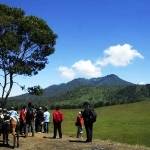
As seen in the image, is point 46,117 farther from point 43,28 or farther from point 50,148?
point 43,28

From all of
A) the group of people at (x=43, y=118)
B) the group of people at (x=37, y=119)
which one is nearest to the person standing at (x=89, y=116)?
the group of people at (x=43, y=118)

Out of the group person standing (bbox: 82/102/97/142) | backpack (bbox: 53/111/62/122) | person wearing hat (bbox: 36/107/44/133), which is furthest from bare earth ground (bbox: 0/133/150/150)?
person wearing hat (bbox: 36/107/44/133)

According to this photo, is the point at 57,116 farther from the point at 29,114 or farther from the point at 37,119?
the point at 37,119

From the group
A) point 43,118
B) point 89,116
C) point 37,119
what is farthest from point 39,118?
point 89,116

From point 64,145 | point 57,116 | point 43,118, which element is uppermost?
point 43,118

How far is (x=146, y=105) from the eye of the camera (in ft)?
409

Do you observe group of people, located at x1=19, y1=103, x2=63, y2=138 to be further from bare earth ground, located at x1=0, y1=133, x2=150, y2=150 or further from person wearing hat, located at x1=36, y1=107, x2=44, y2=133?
bare earth ground, located at x1=0, y1=133, x2=150, y2=150

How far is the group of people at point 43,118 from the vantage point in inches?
1201

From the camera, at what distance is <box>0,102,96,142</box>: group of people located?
30.5 m

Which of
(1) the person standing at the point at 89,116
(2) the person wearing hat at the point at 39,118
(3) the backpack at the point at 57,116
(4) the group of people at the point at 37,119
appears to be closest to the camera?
(1) the person standing at the point at 89,116

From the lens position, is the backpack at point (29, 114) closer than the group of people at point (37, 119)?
No

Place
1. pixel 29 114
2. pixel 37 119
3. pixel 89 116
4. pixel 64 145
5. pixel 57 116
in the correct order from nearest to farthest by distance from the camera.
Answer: pixel 64 145 < pixel 89 116 < pixel 57 116 < pixel 29 114 < pixel 37 119

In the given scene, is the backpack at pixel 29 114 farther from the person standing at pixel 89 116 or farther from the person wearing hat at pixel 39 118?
the person standing at pixel 89 116

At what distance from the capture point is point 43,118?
3969 cm
